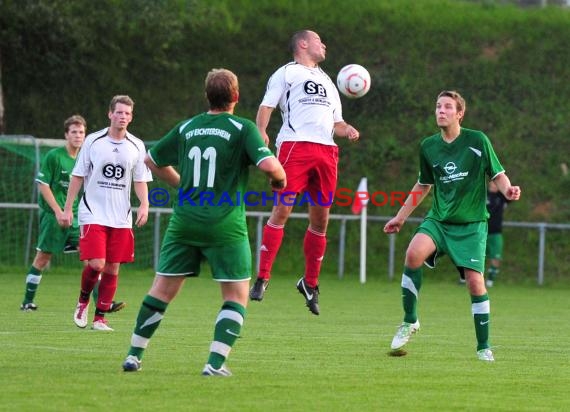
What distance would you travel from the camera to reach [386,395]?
8.07m

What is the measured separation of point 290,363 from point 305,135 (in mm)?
3145

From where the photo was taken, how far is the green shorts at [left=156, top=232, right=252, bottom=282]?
8602 mm

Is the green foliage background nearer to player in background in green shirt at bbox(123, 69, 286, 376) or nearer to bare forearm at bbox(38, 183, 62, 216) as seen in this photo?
bare forearm at bbox(38, 183, 62, 216)

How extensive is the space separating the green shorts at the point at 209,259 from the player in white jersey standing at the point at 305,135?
3.39 metres

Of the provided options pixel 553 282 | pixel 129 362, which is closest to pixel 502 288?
pixel 553 282

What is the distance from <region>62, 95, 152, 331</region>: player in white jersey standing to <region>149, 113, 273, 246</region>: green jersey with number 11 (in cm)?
457

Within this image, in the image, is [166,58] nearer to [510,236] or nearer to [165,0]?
[165,0]

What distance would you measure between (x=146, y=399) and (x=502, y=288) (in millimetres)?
18428

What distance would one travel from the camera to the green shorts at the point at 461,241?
10.9 metres

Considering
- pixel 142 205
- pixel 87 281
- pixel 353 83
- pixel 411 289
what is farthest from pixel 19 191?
pixel 411 289

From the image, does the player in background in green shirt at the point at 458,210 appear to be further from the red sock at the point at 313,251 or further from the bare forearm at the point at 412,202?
the red sock at the point at 313,251

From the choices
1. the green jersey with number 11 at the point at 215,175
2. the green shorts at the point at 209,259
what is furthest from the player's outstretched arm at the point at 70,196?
the green jersey with number 11 at the point at 215,175

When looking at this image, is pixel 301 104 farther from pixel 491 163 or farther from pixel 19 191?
pixel 19 191

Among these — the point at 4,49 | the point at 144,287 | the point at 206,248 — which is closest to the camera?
the point at 206,248
